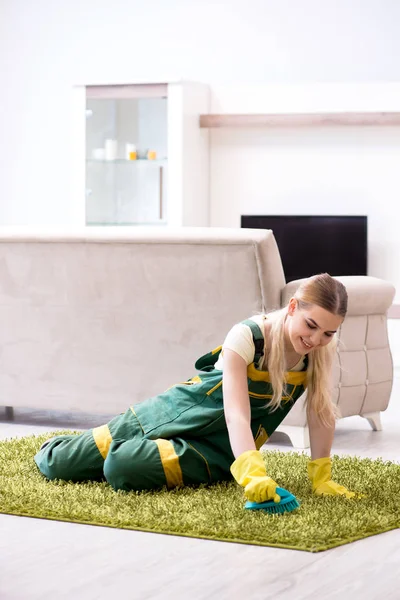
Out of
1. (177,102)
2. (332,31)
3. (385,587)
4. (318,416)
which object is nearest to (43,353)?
(318,416)

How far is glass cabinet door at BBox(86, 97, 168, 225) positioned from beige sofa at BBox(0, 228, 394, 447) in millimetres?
3087

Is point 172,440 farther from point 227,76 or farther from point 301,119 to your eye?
point 227,76

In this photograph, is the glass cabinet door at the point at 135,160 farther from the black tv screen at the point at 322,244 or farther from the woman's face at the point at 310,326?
the woman's face at the point at 310,326

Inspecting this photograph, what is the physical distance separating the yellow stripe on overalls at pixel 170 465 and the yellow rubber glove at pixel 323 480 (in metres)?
0.34

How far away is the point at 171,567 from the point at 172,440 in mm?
715

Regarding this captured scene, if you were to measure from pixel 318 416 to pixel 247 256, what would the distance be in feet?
2.94

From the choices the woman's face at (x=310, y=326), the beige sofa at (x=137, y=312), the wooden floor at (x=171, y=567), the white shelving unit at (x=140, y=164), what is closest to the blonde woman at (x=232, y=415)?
the woman's face at (x=310, y=326)

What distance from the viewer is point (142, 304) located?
355 cm

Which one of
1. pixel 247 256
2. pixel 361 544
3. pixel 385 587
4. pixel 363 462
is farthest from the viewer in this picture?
pixel 247 256

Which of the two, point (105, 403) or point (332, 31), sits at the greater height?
point (332, 31)

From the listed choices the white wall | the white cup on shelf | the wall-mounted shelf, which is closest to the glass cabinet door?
the white cup on shelf

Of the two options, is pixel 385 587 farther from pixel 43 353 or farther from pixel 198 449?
pixel 43 353

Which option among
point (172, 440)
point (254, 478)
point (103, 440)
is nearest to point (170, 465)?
point (172, 440)

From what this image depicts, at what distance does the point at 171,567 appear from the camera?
1917 millimetres
